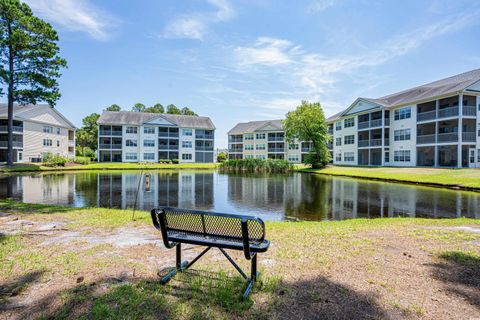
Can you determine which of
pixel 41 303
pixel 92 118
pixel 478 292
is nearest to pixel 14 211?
pixel 41 303

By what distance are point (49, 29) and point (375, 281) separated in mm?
45528

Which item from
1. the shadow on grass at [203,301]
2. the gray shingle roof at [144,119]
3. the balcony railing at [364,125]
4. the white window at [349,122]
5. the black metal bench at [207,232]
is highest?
the gray shingle roof at [144,119]

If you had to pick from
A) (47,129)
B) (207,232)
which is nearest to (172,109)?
(47,129)

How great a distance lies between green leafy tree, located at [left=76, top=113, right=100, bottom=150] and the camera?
7951 cm

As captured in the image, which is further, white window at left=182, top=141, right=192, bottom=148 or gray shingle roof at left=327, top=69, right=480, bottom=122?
white window at left=182, top=141, right=192, bottom=148

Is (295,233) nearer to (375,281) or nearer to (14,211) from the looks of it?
(375,281)

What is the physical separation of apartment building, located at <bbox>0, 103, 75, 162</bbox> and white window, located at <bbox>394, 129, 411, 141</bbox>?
62846 millimetres

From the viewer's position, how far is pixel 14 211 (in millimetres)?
9773

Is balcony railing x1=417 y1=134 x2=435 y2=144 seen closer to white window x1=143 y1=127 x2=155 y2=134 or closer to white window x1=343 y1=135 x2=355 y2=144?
white window x1=343 y1=135 x2=355 y2=144

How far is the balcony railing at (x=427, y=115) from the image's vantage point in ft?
123

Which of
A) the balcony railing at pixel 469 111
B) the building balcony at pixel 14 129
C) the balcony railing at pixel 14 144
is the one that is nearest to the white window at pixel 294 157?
the balcony railing at pixel 469 111

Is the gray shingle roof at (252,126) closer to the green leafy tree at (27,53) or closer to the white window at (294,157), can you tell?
the white window at (294,157)

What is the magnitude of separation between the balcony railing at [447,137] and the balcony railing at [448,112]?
2.44 metres

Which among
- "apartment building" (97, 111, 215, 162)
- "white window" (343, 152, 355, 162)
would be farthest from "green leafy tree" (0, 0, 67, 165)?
"white window" (343, 152, 355, 162)
